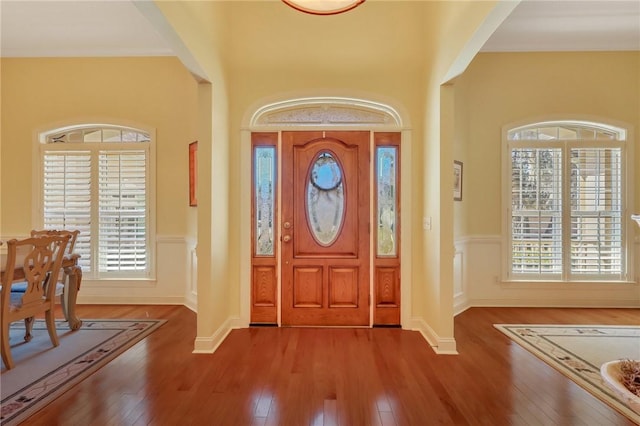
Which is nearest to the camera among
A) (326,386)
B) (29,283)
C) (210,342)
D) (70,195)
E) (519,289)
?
(326,386)

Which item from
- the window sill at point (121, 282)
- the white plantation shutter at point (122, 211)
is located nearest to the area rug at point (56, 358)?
the window sill at point (121, 282)

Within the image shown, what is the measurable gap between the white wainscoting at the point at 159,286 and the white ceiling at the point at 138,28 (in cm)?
269

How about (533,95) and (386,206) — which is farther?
(533,95)

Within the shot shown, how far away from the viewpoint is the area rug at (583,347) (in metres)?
2.45

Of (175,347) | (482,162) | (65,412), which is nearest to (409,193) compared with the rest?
(482,162)

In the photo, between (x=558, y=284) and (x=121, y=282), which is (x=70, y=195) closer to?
(x=121, y=282)

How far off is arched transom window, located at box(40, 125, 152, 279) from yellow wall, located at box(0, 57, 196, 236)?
22 centimetres

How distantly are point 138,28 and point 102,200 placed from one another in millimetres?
2349

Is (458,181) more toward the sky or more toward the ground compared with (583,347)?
more toward the sky

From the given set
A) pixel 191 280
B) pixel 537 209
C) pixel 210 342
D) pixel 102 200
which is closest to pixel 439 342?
pixel 210 342

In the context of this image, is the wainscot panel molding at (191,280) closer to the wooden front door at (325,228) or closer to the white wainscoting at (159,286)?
the white wainscoting at (159,286)

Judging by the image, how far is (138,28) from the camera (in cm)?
394

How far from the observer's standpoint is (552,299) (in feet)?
14.6

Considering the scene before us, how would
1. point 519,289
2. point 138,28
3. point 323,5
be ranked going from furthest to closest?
1. point 519,289
2. point 138,28
3. point 323,5
